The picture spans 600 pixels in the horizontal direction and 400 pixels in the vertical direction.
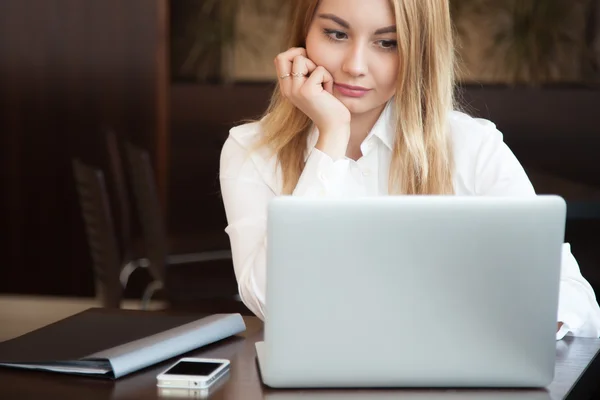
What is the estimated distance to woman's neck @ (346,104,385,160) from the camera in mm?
2340

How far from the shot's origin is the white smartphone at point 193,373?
1449mm

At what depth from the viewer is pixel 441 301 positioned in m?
1.37

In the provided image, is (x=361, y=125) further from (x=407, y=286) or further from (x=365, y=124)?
(x=407, y=286)

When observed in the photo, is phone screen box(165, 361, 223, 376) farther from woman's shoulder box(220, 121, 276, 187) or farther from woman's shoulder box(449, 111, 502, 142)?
woman's shoulder box(449, 111, 502, 142)

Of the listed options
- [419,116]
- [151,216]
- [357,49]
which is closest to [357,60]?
[357,49]

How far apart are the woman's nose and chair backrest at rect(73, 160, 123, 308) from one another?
4.32 feet

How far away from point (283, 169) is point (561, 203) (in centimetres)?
100

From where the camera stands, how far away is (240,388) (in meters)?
1.46

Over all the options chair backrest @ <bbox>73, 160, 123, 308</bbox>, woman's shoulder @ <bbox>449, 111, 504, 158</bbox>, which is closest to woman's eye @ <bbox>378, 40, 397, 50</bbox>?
woman's shoulder @ <bbox>449, 111, 504, 158</bbox>

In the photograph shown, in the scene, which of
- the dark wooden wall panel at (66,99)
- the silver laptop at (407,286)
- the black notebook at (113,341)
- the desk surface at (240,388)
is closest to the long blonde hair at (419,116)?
the black notebook at (113,341)

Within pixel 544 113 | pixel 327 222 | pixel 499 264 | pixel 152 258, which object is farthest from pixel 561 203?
pixel 544 113

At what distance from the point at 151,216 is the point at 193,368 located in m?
2.16

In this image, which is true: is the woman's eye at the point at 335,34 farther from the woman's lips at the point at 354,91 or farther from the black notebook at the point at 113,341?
the black notebook at the point at 113,341

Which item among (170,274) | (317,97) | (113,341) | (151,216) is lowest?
(170,274)
